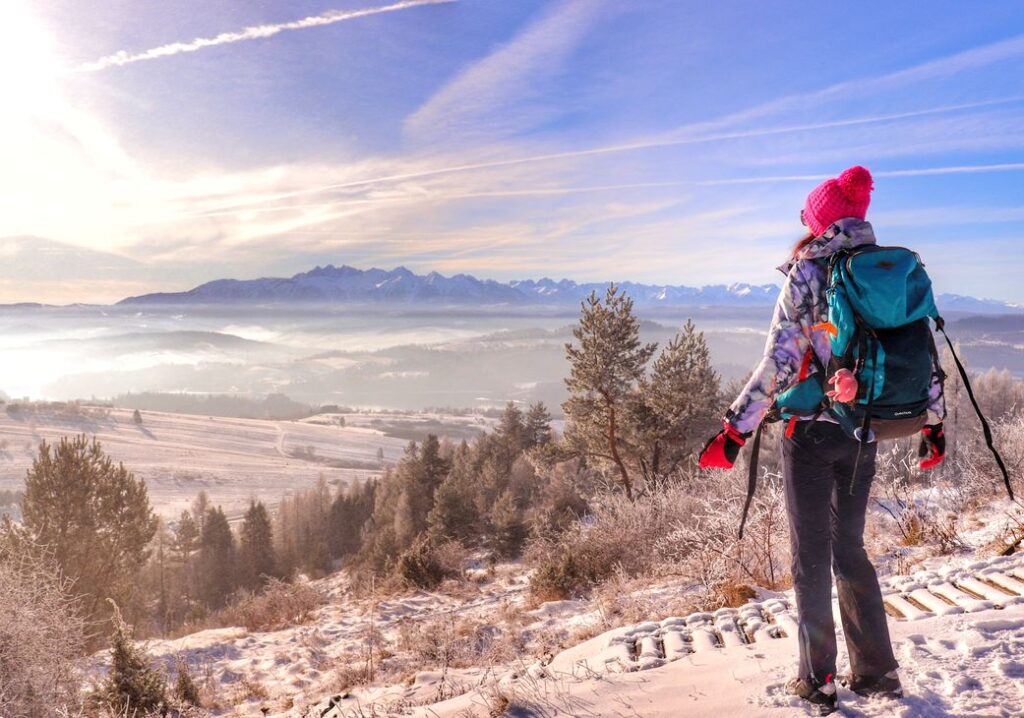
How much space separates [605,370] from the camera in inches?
814

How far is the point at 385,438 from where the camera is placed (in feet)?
469

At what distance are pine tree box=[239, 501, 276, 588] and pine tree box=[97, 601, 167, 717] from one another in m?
45.0

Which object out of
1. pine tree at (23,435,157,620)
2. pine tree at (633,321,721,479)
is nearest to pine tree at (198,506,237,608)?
pine tree at (23,435,157,620)

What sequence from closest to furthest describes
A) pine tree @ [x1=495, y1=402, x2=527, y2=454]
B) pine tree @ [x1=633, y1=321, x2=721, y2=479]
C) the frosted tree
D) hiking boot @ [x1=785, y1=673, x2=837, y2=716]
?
hiking boot @ [x1=785, y1=673, x2=837, y2=716] < the frosted tree < pine tree @ [x1=633, y1=321, x2=721, y2=479] < pine tree @ [x1=495, y1=402, x2=527, y2=454]

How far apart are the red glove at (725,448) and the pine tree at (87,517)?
1103 inches

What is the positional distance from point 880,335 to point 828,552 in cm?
125

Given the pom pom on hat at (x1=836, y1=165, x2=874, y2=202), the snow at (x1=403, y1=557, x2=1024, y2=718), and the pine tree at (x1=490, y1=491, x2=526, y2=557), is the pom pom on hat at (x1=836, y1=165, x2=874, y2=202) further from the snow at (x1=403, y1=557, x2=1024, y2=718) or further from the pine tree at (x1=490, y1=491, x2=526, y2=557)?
the pine tree at (x1=490, y1=491, x2=526, y2=557)

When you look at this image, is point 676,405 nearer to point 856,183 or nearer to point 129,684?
point 129,684

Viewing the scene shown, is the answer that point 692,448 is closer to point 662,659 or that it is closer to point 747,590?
point 747,590

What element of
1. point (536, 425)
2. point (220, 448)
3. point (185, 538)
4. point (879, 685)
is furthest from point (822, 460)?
point (220, 448)

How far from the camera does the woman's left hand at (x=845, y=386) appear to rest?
8.18 ft

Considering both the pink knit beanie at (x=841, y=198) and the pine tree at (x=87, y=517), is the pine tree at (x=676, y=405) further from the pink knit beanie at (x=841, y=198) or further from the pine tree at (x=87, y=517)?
the pine tree at (x=87, y=517)

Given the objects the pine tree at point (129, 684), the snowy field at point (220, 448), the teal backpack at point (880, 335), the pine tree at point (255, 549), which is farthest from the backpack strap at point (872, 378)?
the snowy field at point (220, 448)

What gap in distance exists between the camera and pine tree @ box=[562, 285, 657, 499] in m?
20.7
